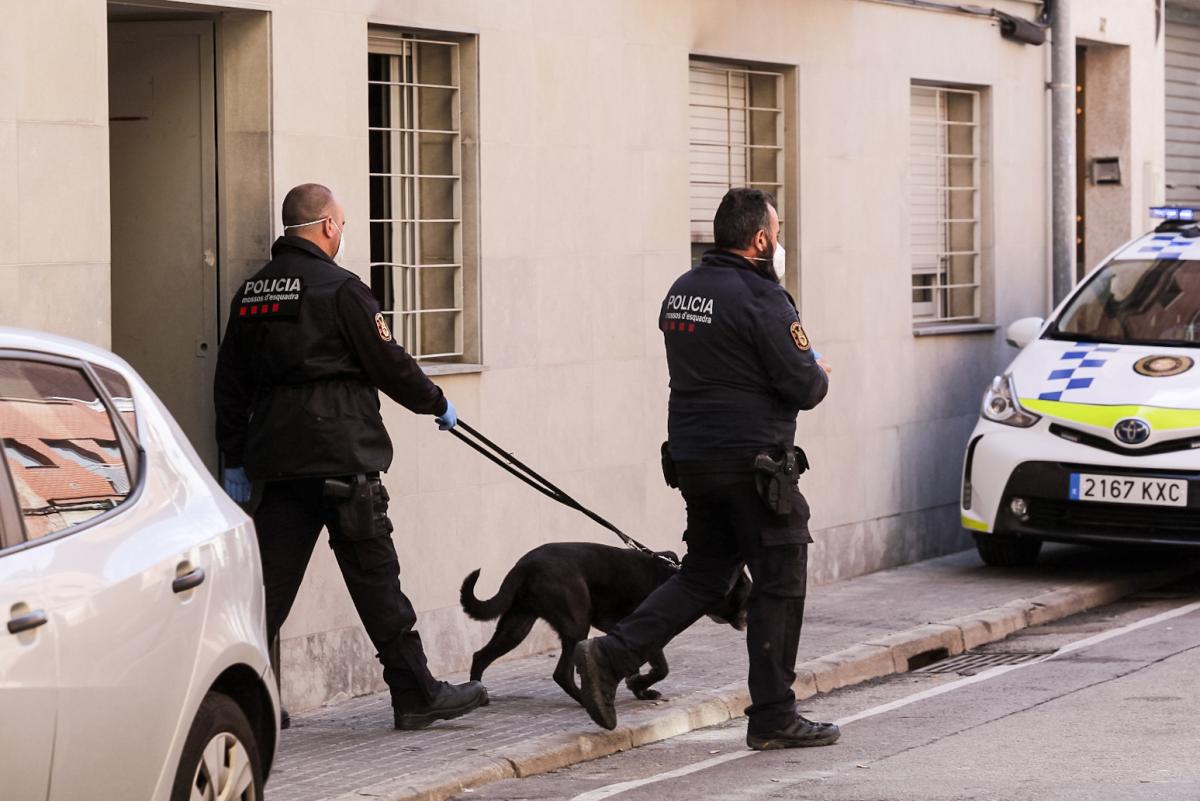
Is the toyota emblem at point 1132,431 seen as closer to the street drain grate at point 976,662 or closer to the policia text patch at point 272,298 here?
the street drain grate at point 976,662

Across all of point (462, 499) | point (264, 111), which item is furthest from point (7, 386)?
point (462, 499)

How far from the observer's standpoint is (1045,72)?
14.7 m

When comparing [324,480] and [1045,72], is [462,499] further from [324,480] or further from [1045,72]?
[1045,72]

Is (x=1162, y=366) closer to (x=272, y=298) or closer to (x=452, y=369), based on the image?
(x=452, y=369)

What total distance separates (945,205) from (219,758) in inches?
384

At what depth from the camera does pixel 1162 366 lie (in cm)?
1162

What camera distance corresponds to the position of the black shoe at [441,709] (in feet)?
25.7

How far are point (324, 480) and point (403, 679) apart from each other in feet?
2.78

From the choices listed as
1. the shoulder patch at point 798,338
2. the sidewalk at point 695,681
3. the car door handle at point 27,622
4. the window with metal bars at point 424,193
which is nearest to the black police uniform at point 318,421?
the sidewalk at point 695,681

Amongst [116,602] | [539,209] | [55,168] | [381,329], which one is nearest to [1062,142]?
[539,209]

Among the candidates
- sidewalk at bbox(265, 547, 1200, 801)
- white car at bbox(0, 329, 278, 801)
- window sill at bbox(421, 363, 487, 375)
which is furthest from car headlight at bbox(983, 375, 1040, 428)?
white car at bbox(0, 329, 278, 801)

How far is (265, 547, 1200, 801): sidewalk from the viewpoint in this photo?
724 centimetres

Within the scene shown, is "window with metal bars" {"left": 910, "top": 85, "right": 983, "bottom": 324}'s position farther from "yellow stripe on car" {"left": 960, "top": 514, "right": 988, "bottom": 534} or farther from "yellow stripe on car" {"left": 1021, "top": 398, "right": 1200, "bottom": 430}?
"yellow stripe on car" {"left": 1021, "top": 398, "right": 1200, "bottom": 430}

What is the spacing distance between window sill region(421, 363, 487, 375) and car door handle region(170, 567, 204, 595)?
418 cm
